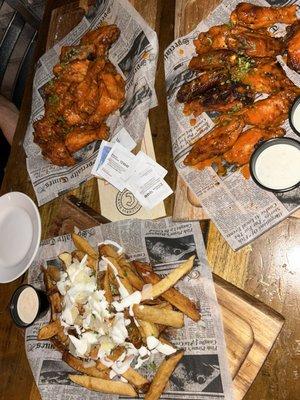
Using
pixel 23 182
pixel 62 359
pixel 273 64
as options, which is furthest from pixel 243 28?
pixel 62 359

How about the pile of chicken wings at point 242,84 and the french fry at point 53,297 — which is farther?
the french fry at point 53,297

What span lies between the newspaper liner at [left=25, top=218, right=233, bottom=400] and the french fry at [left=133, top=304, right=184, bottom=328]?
16 cm

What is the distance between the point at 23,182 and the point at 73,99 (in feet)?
2.60

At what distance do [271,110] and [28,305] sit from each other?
189 centimetres

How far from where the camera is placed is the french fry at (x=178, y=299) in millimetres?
2523

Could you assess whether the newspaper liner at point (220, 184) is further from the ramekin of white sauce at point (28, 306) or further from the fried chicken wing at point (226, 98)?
the ramekin of white sauce at point (28, 306)

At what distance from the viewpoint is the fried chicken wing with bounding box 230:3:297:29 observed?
270 centimetres

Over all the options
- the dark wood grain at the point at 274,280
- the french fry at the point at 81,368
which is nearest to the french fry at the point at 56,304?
the french fry at the point at 81,368

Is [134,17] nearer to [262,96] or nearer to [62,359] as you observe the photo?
[262,96]

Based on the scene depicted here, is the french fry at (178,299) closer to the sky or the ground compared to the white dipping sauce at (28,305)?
closer to the ground

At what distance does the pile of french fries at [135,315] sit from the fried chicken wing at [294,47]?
1177 mm

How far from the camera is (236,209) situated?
8.75ft

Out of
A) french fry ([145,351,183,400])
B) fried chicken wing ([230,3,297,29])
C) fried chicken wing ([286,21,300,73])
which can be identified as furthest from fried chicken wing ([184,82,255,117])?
french fry ([145,351,183,400])

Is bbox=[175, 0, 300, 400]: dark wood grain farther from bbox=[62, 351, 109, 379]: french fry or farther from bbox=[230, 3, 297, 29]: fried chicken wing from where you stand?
bbox=[230, 3, 297, 29]: fried chicken wing
